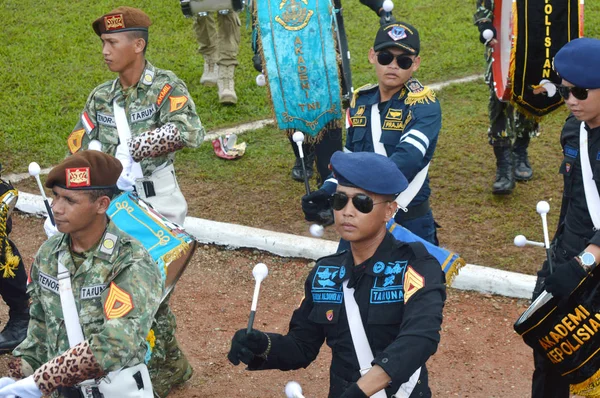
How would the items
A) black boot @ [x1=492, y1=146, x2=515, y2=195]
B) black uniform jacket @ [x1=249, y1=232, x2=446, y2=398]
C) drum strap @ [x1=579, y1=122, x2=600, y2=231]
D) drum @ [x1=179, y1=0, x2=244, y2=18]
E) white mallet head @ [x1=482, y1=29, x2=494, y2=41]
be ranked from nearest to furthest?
black uniform jacket @ [x1=249, y1=232, x2=446, y2=398] < drum strap @ [x1=579, y1=122, x2=600, y2=231] < white mallet head @ [x1=482, y1=29, x2=494, y2=41] < black boot @ [x1=492, y1=146, x2=515, y2=195] < drum @ [x1=179, y1=0, x2=244, y2=18]

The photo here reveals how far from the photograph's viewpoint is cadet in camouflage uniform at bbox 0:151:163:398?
4133 millimetres

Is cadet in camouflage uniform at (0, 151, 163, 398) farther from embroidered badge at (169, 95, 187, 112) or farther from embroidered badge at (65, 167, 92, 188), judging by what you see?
embroidered badge at (169, 95, 187, 112)

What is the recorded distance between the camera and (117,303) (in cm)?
425

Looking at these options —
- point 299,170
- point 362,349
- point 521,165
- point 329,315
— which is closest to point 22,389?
point 329,315

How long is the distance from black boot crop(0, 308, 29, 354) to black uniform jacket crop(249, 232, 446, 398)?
3068 mm

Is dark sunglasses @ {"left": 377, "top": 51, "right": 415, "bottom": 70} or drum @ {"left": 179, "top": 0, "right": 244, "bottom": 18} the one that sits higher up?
dark sunglasses @ {"left": 377, "top": 51, "right": 415, "bottom": 70}

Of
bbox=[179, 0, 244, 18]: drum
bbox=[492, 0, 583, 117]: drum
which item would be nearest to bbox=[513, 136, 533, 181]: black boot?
bbox=[492, 0, 583, 117]: drum

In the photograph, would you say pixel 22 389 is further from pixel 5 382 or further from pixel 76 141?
pixel 76 141

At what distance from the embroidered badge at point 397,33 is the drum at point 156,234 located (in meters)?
1.81

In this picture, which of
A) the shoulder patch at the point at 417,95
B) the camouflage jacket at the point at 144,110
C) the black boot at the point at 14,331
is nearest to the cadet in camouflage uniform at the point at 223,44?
the camouflage jacket at the point at 144,110

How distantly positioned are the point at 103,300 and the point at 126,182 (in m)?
1.89

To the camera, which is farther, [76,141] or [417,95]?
[76,141]

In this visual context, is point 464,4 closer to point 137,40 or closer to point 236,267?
point 236,267

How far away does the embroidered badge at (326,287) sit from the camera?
13.8 feet
